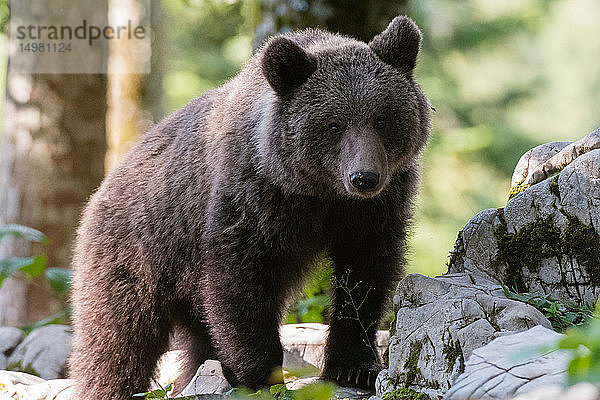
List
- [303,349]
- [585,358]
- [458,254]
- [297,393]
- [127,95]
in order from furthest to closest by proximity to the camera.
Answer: [127,95] → [303,349] → [458,254] → [297,393] → [585,358]

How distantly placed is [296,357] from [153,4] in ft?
33.7

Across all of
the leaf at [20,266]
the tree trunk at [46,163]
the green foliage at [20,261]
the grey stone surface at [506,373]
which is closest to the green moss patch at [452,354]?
the grey stone surface at [506,373]

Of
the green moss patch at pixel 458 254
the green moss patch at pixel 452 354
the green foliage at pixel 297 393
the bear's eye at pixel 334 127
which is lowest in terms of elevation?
the green foliage at pixel 297 393

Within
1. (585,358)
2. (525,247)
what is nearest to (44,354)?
(525,247)

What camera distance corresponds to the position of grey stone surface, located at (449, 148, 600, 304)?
450 cm

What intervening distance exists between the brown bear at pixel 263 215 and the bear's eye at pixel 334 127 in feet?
0.04

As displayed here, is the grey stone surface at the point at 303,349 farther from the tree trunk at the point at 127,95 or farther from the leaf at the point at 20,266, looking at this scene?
the tree trunk at the point at 127,95

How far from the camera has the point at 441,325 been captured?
13.2ft

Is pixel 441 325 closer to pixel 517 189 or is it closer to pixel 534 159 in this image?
pixel 517 189

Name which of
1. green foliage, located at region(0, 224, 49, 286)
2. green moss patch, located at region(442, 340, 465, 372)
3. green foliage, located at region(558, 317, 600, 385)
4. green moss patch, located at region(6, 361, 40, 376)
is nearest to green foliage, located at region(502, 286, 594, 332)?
green moss patch, located at region(442, 340, 465, 372)

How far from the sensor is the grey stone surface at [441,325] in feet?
12.6

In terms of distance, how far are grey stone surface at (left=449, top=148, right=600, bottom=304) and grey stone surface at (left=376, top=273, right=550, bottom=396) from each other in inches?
12.0

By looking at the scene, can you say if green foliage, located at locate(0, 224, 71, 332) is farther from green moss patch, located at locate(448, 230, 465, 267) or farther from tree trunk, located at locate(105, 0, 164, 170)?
tree trunk, located at locate(105, 0, 164, 170)

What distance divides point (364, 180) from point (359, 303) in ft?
4.11
